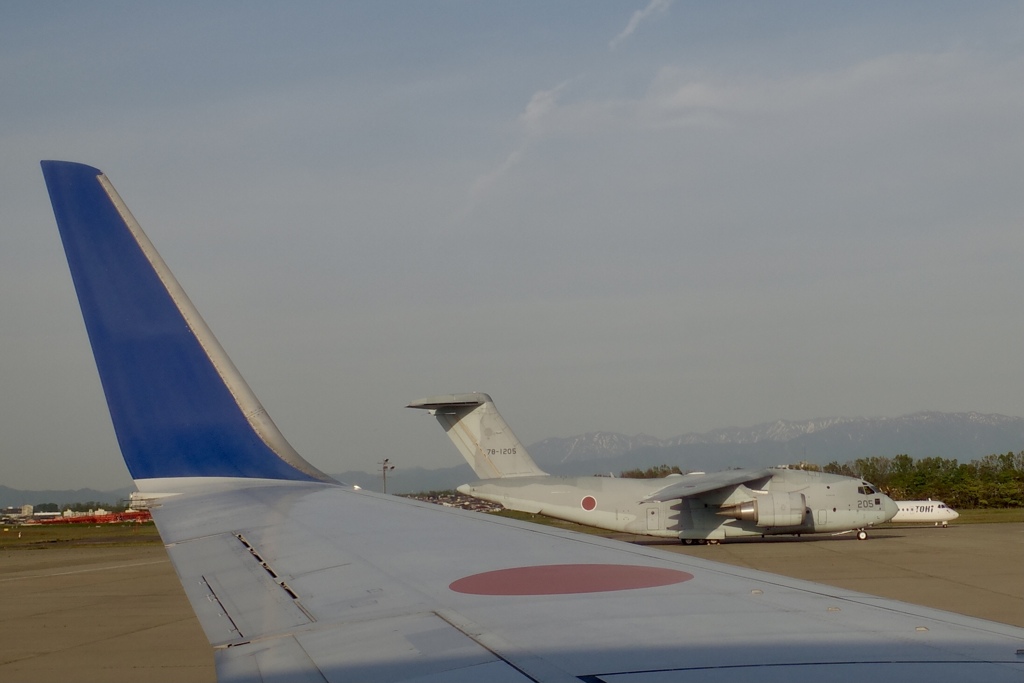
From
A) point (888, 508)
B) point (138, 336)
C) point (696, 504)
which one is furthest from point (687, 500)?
point (138, 336)

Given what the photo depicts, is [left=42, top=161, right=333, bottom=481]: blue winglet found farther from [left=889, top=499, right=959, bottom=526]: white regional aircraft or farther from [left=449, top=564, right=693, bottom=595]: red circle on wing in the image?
[left=889, top=499, right=959, bottom=526]: white regional aircraft

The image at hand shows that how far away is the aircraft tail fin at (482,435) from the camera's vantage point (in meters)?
26.6

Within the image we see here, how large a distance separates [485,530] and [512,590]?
1.33 meters

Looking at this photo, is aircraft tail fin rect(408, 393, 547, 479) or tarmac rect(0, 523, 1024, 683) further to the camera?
aircraft tail fin rect(408, 393, 547, 479)

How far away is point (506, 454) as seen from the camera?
26.7 m

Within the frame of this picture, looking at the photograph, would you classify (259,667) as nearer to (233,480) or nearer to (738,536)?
(233,480)

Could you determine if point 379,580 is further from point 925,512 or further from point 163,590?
point 925,512

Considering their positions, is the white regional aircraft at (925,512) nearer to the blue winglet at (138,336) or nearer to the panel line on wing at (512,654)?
the blue winglet at (138,336)

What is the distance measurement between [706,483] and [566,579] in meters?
22.3

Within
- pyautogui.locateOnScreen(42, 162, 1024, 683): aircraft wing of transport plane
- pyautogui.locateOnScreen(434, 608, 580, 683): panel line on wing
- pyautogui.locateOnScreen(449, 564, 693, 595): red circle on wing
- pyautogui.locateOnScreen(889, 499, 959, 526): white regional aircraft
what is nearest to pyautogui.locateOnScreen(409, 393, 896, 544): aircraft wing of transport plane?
pyautogui.locateOnScreen(889, 499, 959, 526): white regional aircraft

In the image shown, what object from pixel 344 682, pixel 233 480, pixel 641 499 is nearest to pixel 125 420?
pixel 233 480

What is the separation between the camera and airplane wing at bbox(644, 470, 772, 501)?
23.5 meters

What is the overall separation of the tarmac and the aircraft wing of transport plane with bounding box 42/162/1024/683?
5.01 metres

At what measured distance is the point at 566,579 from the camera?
299 cm
